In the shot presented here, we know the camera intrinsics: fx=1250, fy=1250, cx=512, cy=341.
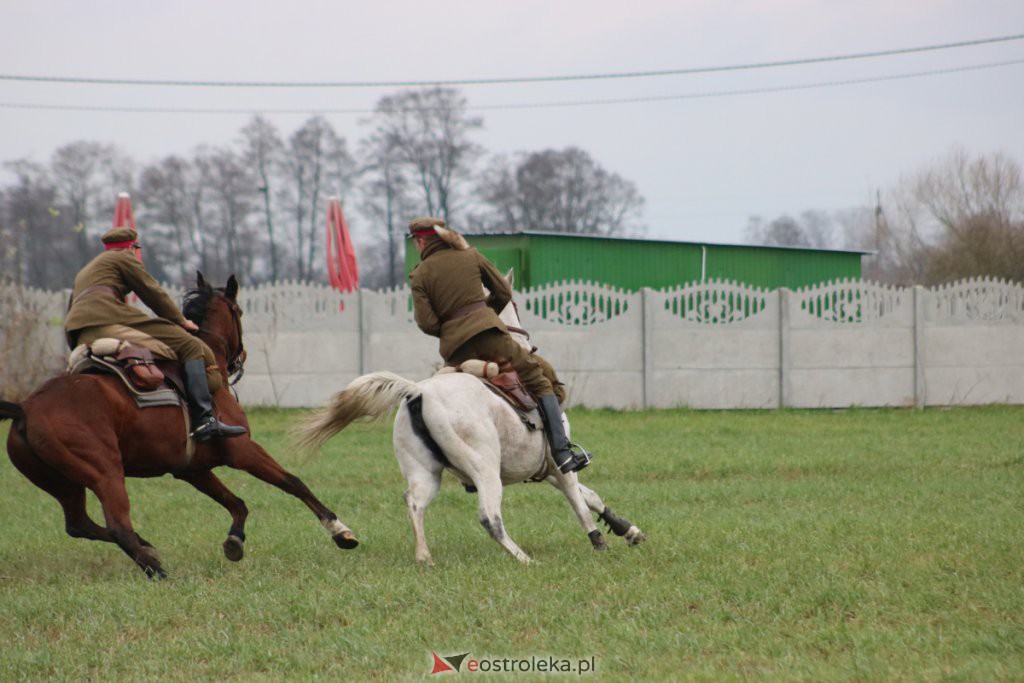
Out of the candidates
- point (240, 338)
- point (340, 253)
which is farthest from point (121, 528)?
point (340, 253)

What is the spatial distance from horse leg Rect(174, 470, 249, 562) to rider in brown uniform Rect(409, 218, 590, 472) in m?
1.78

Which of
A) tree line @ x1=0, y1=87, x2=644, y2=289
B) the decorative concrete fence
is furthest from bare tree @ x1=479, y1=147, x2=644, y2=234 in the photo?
the decorative concrete fence

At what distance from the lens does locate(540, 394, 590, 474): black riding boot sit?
8227 mm

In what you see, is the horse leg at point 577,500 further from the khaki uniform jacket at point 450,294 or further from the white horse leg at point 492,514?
the khaki uniform jacket at point 450,294

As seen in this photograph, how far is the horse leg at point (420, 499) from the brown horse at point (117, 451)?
0.66m

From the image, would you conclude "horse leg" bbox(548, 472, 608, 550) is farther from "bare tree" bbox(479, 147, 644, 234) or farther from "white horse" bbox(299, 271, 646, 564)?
"bare tree" bbox(479, 147, 644, 234)

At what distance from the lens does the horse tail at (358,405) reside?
7691mm

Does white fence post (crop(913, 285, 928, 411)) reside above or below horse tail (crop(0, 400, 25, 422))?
below

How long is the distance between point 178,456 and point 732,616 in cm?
400

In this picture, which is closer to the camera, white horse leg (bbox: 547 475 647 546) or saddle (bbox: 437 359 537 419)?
saddle (bbox: 437 359 537 419)

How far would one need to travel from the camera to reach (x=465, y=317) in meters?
8.19

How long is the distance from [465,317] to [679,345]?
12.5 m

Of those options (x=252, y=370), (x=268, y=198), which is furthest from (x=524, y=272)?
(x=268, y=198)

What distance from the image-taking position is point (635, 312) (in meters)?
20.3
